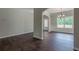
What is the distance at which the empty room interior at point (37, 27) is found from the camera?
127 cm

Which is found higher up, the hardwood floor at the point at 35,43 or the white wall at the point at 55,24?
the white wall at the point at 55,24

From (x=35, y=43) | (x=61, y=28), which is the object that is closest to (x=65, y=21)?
(x=61, y=28)

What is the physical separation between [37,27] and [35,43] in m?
0.32

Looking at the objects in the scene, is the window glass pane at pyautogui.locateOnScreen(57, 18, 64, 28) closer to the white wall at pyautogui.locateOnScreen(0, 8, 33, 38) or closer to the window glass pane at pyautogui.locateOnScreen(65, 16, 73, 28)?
the window glass pane at pyautogui.locateOnScreen(65, 16, 73, 28)

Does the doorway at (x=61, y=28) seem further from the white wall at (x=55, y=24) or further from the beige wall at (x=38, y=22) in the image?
the beige wall at (x=38, y=22)

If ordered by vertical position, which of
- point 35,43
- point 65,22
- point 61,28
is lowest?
point 35,43

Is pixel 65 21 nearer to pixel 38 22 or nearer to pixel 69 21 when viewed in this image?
pixel 69 21

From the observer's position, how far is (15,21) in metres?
1.35

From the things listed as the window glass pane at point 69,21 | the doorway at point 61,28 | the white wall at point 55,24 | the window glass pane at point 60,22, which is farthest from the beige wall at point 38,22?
the window glass pane at point 69,21

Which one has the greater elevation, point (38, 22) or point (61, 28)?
point (38, 22)

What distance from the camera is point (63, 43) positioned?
1.35 metres

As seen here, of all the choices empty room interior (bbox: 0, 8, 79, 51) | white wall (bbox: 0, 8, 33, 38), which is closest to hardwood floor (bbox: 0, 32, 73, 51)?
empty room interior (bbox: 0, 8, 79, 51)
